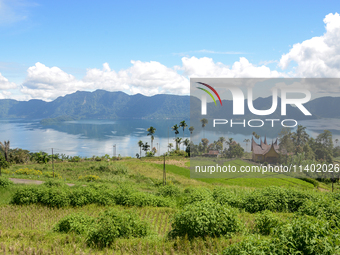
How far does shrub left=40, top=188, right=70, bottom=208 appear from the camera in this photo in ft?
47.2

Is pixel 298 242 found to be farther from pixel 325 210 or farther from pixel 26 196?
pixel 26 196

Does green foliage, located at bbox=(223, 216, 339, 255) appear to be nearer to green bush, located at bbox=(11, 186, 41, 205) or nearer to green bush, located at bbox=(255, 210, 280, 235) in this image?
green bush, located at bbox=(255, 210, 280, 235)

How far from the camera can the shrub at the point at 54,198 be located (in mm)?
14398

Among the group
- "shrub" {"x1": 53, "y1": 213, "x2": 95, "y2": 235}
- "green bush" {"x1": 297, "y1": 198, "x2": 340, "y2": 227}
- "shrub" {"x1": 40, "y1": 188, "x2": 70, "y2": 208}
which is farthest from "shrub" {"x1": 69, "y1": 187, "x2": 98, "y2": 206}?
"green bush" {"x1": 297, "y1": 198, "x2": 340, "y2": 227}

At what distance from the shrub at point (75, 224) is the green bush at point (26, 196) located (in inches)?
264

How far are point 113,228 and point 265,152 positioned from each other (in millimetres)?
32720

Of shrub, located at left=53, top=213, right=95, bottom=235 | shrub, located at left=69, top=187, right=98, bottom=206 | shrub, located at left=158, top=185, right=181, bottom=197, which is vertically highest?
shrub, located at left=53, top=213, right=95, bottom=235

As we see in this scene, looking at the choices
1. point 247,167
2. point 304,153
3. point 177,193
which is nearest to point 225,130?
point 247,167

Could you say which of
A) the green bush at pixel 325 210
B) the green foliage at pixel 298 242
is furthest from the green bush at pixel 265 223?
the green foliage at pixel 298 242

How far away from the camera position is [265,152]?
36.0 meters

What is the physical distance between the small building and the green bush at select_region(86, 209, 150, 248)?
31.1 meters

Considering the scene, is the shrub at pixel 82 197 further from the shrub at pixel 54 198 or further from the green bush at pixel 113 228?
the green bush at pixel 113 228

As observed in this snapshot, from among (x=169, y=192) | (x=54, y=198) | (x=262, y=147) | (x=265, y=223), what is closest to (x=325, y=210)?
(x=265, y=223)

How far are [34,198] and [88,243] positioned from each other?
30.1ft
